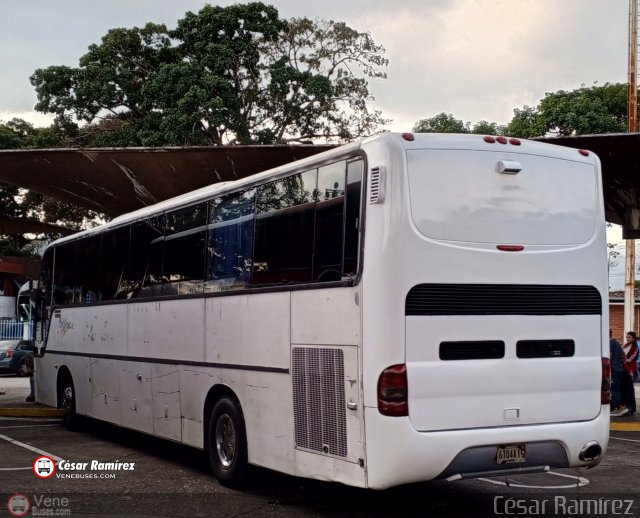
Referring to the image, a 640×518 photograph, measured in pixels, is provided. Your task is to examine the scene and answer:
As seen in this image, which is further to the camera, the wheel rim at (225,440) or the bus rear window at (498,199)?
the wheel rim at (225,440)

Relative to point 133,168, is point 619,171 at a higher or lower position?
lower

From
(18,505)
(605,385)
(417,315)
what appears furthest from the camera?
(18,505)

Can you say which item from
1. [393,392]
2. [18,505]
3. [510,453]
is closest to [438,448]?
[393,392]

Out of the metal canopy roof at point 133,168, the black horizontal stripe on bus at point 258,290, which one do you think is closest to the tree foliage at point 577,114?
the metal canopy roof at point 133,168

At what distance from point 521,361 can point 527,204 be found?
1366mm

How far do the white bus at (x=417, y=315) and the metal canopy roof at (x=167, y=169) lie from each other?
5381 millimetres

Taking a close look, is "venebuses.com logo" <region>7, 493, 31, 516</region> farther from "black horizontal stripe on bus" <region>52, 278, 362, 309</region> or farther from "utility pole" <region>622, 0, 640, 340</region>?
"utility pole" <region>622, 0, 640, 340</region>

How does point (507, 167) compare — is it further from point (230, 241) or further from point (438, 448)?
point (230, 241)

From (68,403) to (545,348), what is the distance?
9.36 m

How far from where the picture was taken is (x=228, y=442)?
9.47 meters

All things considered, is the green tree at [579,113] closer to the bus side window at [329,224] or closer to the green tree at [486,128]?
the green tree at [486,128]

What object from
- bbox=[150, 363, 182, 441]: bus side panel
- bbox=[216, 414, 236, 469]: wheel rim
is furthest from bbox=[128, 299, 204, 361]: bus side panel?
bbox=[216, 414, 236, 469]: wheel rim

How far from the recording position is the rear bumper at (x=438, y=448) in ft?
22.8

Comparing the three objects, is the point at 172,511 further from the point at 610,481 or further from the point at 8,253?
the point at 8,253
